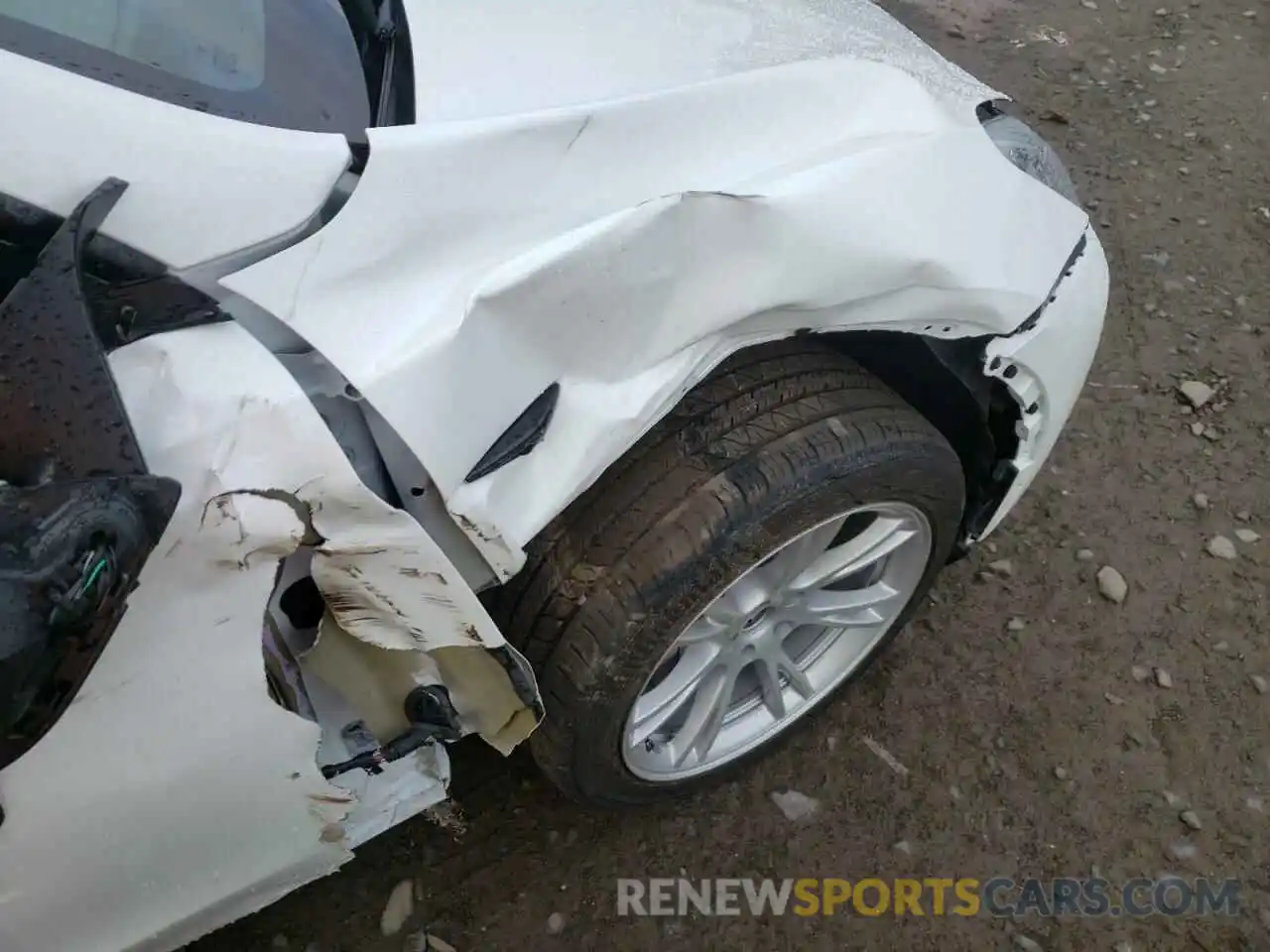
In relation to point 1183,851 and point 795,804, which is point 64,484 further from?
point 1183,851

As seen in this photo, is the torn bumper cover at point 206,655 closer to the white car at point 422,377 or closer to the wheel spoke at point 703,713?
the white car at point 422,377

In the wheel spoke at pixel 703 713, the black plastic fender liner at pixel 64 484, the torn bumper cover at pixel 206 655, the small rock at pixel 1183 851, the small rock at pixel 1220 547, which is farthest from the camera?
the small rock at pixel 1220 547

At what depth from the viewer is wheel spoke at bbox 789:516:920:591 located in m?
1.96

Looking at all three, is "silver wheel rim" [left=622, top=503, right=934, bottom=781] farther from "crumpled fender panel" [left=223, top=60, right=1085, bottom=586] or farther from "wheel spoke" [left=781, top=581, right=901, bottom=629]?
"crumpled fender panel" [left=223, top=60, right=1085, bottom=586]

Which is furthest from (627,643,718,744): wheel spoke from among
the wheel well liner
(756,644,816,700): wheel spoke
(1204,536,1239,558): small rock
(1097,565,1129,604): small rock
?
(1204,536,1239,558): small rock

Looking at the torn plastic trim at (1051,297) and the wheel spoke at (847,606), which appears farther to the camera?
the wheel spoke at (847,606)

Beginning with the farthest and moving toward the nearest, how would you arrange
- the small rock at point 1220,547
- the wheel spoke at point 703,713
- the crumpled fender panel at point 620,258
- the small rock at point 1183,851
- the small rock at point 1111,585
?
the small rock at point 1220,547, the small rock at point 1111,585, the small rock at point 1183,851, the wheel spoke at point 703,713, the crumpled fender panel at point 620,258

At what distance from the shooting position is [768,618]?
6.54 feet

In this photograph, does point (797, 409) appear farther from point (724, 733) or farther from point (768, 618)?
point (724, 733)

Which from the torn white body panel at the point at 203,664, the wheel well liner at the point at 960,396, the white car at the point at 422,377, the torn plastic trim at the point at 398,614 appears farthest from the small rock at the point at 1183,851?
the torn white body panel at the point at 203,664

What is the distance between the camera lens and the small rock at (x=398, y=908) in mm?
2020

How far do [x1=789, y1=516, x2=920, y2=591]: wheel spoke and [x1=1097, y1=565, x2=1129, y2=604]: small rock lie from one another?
928 millimetres

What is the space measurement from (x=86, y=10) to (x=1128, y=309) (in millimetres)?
3050

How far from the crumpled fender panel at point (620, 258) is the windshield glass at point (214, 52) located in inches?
7.3
